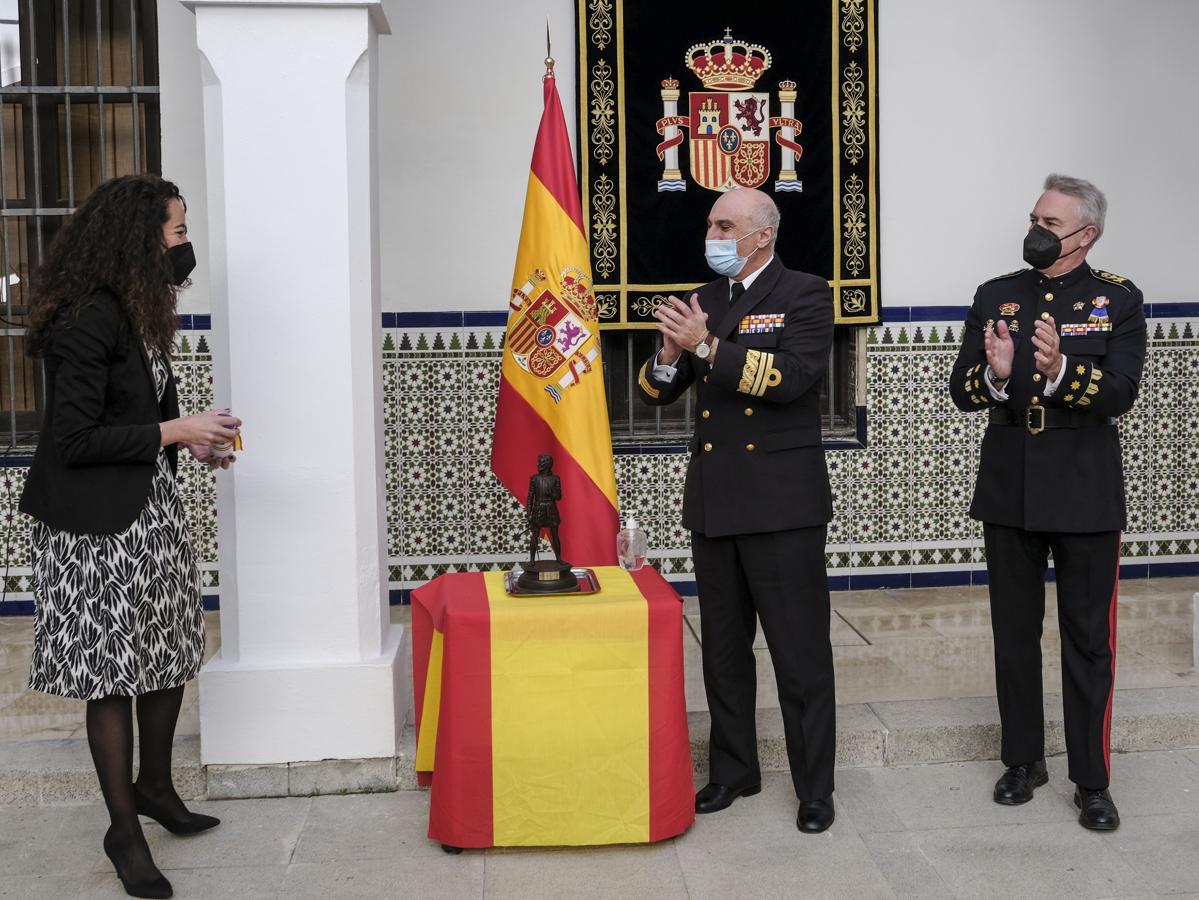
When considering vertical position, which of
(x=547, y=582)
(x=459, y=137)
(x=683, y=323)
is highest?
(x=459, y=137)

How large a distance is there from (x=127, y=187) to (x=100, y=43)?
9.69ft

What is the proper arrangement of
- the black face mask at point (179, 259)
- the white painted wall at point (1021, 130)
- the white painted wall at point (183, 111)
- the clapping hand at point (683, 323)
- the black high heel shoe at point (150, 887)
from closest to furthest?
the black high heel shoe at point (150, 887), the black face mask at point (179, 259), the clapping hand at point (683, 323), the white painted wall at point (183, 111), the white painted wall at point (1021, 130)

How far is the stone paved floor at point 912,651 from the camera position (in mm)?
4410

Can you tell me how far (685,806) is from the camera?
3.45 meters

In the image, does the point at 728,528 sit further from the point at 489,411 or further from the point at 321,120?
the point at 489,411

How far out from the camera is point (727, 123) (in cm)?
570

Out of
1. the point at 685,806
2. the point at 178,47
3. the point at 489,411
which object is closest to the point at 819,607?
the point at 685,806

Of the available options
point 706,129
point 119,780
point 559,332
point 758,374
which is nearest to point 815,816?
point 758,374

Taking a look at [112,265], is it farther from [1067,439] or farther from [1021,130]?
[1021,130]

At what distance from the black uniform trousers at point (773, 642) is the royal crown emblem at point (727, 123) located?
2.50 m

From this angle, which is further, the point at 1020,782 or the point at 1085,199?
the point at 1020,782

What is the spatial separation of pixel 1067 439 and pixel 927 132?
2.78 m

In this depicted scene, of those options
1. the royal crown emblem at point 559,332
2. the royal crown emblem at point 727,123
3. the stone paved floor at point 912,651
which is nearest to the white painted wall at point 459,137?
the royal crown emblem at point 727,123

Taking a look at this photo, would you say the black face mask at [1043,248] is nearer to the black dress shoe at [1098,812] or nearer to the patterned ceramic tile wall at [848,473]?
the black dress shoe at [1098,812]
